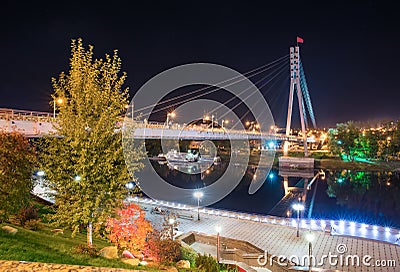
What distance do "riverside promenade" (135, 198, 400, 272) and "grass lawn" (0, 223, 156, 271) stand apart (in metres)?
4.89

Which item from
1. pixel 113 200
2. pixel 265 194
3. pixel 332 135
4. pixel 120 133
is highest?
pixel 332 135

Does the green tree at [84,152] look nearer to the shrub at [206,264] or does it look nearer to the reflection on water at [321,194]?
the shrub at [206,264]

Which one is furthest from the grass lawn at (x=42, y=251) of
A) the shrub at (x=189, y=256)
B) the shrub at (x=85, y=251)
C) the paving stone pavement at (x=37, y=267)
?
the shrub at (x=189, y=256)

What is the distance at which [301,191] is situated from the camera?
1112 inches

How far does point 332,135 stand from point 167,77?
37.5 m

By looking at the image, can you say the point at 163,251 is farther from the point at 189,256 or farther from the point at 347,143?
the point at 347,143

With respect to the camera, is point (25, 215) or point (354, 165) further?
point (354, 165)

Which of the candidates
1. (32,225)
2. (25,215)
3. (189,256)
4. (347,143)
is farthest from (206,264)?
(347,143)

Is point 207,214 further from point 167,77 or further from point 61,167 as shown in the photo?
point 167,77

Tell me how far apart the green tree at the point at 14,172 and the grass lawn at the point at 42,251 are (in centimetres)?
82

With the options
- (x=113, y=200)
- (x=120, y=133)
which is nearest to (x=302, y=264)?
(x=113, y=200)

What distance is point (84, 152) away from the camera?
6.39 meters

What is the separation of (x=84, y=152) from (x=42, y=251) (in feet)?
6.96

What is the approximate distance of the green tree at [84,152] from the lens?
656cm
